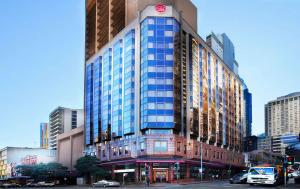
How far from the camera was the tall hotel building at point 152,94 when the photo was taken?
110 m

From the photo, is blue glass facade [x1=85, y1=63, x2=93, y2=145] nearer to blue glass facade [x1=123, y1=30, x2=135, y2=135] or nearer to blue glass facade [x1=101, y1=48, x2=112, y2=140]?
blue glass facade [x1=101, y1=48, x2=112, y2=140]

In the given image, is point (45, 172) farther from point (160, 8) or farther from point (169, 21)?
point (160, 8)

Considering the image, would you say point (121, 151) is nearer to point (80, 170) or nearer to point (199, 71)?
point (80, 170)

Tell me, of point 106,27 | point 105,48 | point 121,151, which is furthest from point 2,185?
point 106,27

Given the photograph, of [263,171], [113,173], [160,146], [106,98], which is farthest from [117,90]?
[263,171]

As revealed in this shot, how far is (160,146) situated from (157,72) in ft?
58.4

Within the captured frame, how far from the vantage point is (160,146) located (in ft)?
358

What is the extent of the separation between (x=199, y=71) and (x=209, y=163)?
2695 cm

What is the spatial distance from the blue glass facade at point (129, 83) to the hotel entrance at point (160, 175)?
505 inches

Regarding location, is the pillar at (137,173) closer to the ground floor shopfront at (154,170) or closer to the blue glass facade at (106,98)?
the ground floor shopfront at (154,170)

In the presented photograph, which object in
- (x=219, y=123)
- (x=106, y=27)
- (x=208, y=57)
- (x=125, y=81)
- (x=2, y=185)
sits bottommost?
(x=2, y=185)

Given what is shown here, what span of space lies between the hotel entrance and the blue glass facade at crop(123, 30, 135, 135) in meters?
12.8

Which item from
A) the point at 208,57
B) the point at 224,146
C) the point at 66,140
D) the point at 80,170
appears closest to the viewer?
the point at 80,170

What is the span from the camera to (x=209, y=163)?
133125mm
